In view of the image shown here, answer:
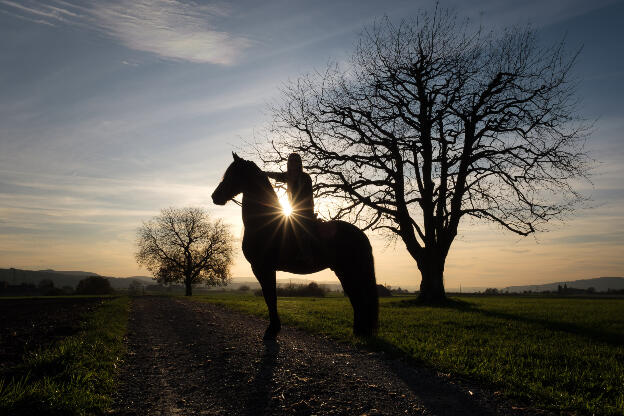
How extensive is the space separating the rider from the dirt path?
2.03 m

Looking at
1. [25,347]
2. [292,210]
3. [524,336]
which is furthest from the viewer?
[524,336]

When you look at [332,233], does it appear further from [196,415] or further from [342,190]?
[342,190]

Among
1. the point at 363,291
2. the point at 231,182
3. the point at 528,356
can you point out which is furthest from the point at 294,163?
the point at 528,356

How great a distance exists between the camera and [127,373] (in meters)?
5.92

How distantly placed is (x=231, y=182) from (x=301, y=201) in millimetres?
1444

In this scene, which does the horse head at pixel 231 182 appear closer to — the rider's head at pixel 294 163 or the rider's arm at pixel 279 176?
the rider's arm at pixel 279 176

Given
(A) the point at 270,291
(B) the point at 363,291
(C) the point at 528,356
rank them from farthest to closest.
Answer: (B) the point at 363,291, (A) the point at 270,291, (C) the point at 528,356

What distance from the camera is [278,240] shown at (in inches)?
298

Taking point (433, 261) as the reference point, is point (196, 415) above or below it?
below

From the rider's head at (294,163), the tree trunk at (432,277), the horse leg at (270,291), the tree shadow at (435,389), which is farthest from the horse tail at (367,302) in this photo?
the tree trunk at (432,277)

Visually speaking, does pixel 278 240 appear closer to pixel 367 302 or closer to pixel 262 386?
pixel 367 302

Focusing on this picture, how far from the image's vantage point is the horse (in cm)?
753

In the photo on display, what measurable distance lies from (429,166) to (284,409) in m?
21.7

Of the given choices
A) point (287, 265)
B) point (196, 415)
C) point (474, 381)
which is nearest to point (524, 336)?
point (474, 381)
